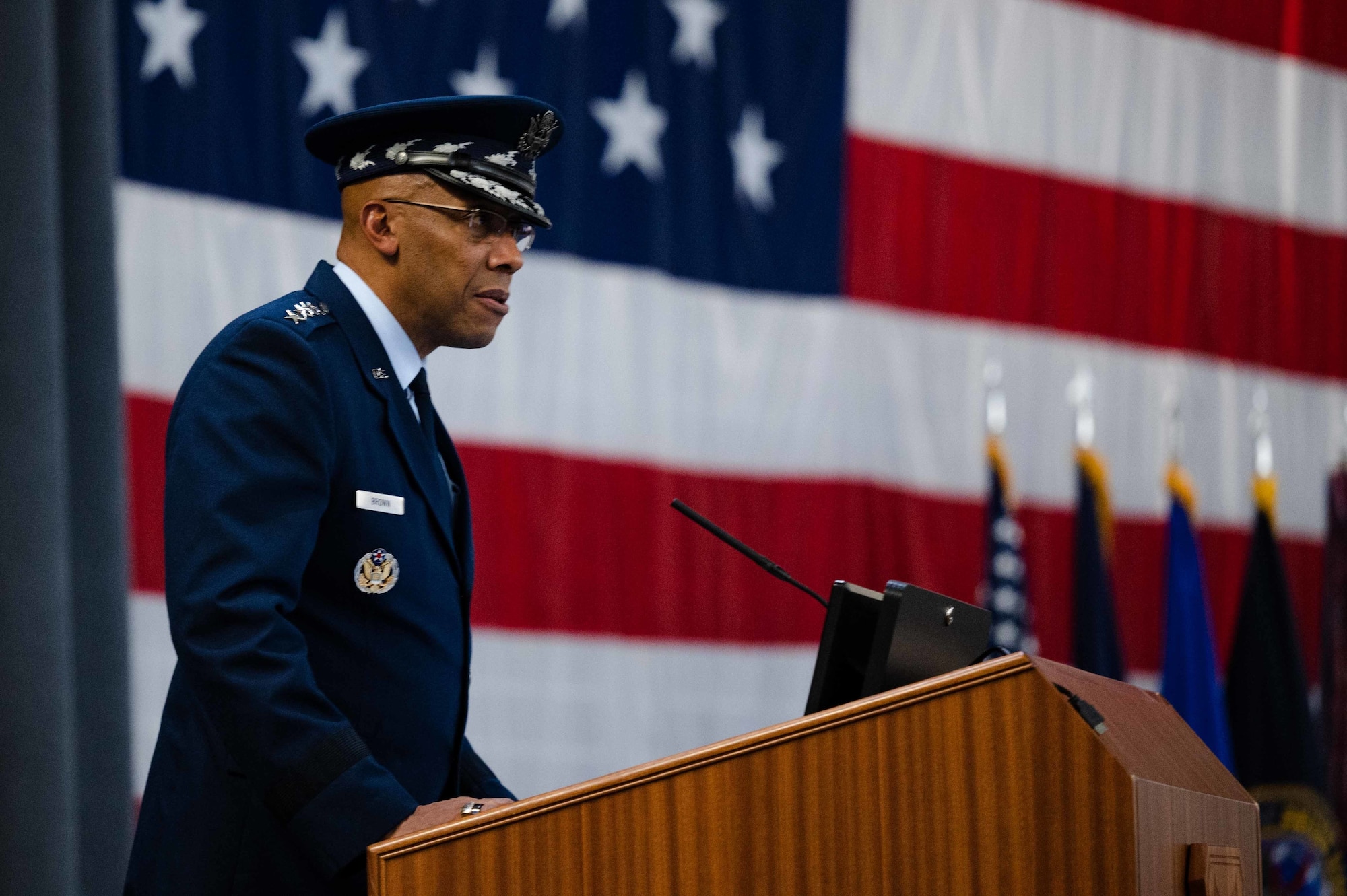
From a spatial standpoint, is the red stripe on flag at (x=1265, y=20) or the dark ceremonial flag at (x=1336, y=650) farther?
the red stripe on flag at (x=1265, y=20)

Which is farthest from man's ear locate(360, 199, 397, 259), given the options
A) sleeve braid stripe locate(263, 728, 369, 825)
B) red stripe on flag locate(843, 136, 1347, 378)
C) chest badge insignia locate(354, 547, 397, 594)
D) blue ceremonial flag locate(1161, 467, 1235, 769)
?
blue ceremonial flag locate(1161, 467, 1235, 769)

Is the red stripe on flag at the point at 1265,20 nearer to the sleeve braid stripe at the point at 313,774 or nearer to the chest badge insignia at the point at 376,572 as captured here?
the chest badge insignia at the point at 376,572

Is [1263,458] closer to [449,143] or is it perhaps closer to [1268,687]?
[1268,687]

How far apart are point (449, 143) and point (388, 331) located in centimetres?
21

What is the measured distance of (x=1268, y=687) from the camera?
401 cm

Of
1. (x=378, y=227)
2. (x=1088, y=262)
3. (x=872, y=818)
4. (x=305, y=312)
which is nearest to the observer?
(x=872, y=818)

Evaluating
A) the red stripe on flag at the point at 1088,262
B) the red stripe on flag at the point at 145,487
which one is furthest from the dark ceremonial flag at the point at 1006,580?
the red stripe on flag at the point at 145,487

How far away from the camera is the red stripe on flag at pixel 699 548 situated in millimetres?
3254

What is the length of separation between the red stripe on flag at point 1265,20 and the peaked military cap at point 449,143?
10.3 ft

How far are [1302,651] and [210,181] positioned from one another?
3278 millimetres

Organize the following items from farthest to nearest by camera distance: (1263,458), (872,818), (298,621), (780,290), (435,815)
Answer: (1263,458) → (780,290) → (298,621) → (435,815) → (872,818)

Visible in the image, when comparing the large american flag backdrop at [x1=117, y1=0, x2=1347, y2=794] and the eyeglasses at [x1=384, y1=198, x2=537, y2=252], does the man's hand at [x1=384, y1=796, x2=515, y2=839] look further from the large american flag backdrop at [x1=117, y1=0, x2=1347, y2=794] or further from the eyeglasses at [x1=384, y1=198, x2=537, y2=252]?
the large american flag backdrop at [x1=117, y1=0, x2=1347, y2=794]

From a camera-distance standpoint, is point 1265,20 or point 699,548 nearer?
point 699,548

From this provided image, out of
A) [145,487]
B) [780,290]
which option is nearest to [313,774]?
[145,487]
